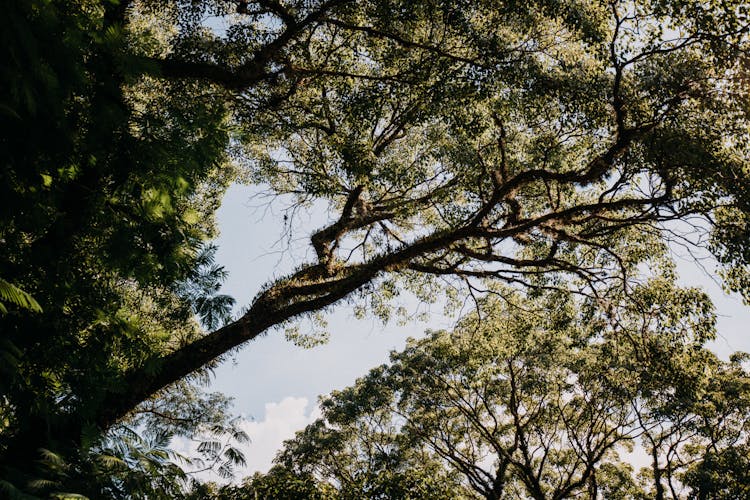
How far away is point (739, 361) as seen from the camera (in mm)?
14078

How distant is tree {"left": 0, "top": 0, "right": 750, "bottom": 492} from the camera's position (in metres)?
3.01

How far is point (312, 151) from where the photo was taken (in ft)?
28.0

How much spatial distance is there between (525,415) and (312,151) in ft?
34.6

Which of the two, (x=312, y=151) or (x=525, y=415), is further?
(x=525, y=415)

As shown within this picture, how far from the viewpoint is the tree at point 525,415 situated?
12.0 metres

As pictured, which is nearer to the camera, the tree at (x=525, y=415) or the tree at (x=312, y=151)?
the tree at (x=312, y=151)

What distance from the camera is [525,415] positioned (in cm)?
1432

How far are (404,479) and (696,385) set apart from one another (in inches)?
178

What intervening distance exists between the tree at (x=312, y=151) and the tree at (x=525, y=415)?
2.80 m

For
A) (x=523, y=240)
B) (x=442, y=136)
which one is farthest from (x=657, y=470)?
(x=442, y=136)

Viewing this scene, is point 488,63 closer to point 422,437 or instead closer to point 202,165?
point 202,165

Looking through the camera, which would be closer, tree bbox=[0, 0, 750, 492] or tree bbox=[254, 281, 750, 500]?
tree bbox=[0, 0, 750, 492]

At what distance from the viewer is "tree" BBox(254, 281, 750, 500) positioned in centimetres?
1200

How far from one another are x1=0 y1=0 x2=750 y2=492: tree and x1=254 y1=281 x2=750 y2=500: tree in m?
2.80
